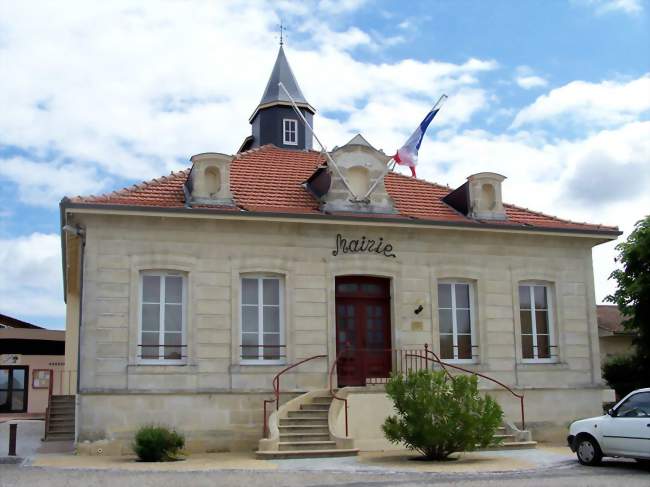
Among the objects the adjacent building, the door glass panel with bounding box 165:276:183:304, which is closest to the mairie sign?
the door glass panel with bounding box 165:276:183:304

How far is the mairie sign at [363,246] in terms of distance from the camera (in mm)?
18875

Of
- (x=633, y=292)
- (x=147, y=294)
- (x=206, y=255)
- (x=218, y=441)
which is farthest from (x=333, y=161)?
(x=633, y=292)

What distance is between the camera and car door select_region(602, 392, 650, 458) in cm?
1327

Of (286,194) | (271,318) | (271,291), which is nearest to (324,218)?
(286,194)

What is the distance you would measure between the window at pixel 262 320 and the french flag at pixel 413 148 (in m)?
4.34

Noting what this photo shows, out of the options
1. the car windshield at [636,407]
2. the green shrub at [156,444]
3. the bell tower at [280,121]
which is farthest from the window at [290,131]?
the car windshield at [636,407]

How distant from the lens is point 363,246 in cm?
1902

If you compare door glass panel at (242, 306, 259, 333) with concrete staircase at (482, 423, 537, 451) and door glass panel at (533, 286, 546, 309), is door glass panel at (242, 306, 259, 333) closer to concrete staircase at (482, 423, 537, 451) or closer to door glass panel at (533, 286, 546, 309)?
concrete staircase at (482, 423, 537, 451)

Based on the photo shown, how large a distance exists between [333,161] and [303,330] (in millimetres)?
3948

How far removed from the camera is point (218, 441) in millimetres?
17312

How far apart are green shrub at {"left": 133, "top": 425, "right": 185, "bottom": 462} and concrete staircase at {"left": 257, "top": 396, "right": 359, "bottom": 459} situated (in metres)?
1.60

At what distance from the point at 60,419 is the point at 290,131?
11245 millimetres

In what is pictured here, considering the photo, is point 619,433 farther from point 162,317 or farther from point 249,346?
point 162,317

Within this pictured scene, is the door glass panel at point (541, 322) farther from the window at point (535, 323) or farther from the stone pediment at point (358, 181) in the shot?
the stone pediment at point (358, 181)
